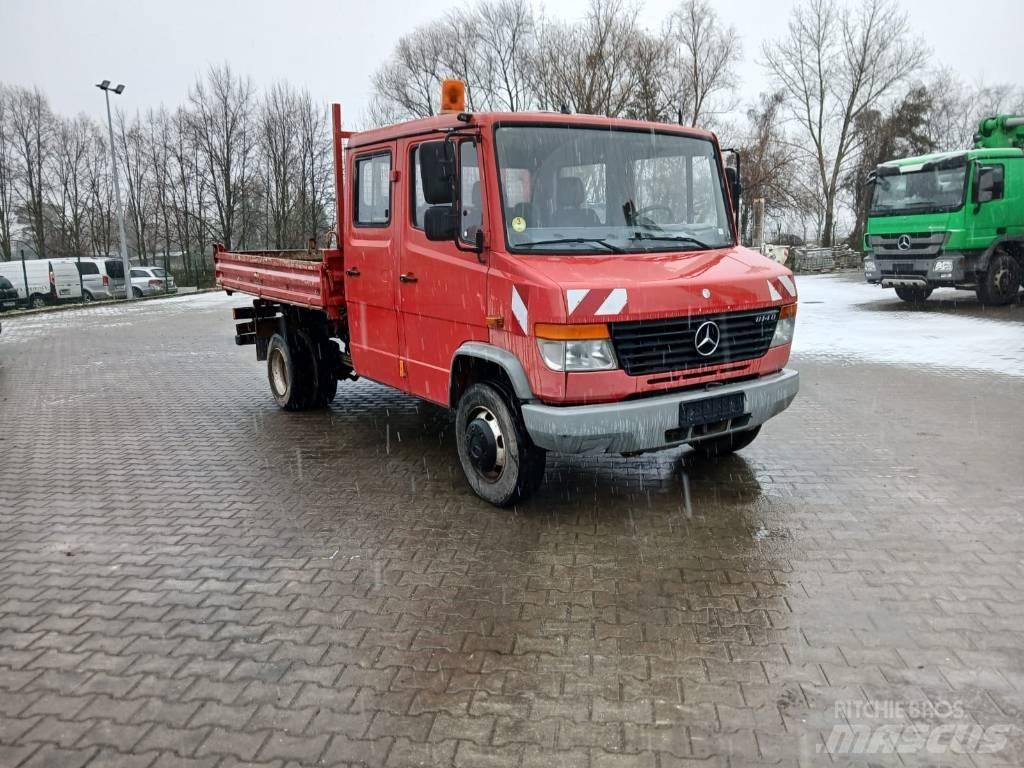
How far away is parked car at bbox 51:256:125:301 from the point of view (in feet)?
105

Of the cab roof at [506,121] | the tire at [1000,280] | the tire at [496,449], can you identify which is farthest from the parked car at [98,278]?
the tire at [496,449]

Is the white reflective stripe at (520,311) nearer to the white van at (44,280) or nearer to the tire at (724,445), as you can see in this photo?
the tire at (724,445)

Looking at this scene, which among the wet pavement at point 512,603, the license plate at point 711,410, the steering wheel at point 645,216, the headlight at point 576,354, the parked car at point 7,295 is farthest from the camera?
the parked car at point 7,295

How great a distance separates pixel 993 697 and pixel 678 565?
65.1 inches

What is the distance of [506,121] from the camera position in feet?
17.0

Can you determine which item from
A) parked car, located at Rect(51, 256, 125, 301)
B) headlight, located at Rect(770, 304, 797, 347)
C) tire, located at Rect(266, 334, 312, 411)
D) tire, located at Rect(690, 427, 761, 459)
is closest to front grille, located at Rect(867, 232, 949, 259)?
tire, located at Rect(690, 427, 761, 459)

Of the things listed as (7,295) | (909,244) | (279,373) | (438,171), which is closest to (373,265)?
(438,171)

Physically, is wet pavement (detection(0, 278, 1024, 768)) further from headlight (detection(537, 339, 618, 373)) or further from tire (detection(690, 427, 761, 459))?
headlight (detection(537, 339, 618, 373))

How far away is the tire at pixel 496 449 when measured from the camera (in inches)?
203

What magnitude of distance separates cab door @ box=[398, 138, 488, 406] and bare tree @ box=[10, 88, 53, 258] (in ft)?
153

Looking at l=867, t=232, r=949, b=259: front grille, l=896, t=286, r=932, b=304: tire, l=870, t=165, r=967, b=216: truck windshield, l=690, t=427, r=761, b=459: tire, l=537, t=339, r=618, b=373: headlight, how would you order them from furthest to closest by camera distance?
l=896, t=286, r=932, b=304: tire → l=867, t=232, r=949, b=259: front grille → l=870, t=165, r=967, b=216: truck windshield → l=690, t=427, r=761, b=459: tire → l=537, t=339, r=618, b=373: headlight

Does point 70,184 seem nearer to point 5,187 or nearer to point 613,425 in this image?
point 5,187

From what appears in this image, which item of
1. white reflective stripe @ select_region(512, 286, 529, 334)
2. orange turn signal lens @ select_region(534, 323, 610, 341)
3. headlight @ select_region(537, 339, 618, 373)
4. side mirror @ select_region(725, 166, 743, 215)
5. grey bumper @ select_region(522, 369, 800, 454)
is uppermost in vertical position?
side mirror @ select_region(725, 166, 743, 215)
